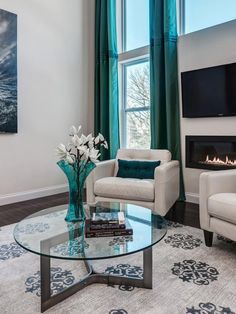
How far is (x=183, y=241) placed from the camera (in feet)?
7.66

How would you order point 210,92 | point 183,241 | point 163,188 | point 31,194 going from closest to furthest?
point 183,241, point 163,188, point 210,92, point 31,194

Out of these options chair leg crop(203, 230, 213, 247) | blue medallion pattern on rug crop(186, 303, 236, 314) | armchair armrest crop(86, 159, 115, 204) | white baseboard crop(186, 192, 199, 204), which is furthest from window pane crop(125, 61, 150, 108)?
blue medallion pattern on rug crop(186, 303, 236, 314)

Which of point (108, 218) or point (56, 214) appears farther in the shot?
point (56, 214)

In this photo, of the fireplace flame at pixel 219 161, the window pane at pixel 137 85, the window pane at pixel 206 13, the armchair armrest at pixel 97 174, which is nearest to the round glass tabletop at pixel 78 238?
the armchair armrest at pixel 97 174

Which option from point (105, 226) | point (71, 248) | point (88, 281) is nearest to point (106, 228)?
point (105, 226)

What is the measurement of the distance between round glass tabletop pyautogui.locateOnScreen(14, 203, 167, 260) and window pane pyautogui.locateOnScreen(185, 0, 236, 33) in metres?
2.86

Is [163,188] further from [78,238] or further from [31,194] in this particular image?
[31,194]

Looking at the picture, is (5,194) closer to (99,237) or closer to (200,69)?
(99,237)

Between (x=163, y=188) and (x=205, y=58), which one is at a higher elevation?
(x=205, y=58)

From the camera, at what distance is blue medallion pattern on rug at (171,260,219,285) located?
1713mm

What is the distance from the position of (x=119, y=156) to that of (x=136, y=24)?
95.0 inches

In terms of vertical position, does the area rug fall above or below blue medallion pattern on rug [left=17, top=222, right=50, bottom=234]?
below

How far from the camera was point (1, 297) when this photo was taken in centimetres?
154

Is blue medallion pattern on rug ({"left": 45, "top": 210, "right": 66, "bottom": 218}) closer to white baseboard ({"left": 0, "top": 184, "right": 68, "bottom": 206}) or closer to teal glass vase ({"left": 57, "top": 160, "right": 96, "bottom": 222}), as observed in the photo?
teal glass vase ({"left": 57, "top": 160, "right": 96, "bottom": 222})
